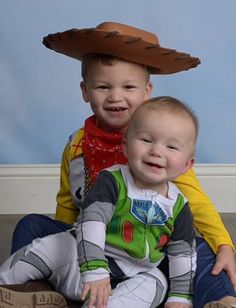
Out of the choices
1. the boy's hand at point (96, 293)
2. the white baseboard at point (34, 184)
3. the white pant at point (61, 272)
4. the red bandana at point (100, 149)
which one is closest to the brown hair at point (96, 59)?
the red bandana at point (100, 149)

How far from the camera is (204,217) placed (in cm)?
140

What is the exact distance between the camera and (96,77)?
1386mm

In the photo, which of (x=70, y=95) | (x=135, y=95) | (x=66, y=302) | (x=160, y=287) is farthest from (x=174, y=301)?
(x=70, y=95)

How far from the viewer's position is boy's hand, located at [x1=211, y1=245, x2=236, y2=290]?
131 centimetres

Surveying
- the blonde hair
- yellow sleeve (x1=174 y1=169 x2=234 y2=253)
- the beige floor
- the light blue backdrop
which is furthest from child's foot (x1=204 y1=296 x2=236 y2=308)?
the light blue backdrop

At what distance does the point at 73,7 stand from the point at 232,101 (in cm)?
64

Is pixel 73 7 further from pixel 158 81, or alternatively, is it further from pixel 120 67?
pixel 120 67

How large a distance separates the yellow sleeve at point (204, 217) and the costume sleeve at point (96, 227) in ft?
0.80

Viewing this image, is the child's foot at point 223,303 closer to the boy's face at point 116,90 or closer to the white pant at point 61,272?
the white pant at point 61,272

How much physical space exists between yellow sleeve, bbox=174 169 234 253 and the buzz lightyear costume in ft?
0.37

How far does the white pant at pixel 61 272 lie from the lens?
4.16ft

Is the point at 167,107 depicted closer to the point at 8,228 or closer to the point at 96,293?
the point at 96,293

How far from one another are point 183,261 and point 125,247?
A: 12cm

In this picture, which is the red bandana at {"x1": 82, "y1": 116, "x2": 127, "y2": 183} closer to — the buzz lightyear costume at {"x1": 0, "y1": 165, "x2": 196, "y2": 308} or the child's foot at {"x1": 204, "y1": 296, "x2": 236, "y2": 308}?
the buzz lightyear costume at {"x1": 0, "y1": 165, "x2": 196, "y2": 308}
